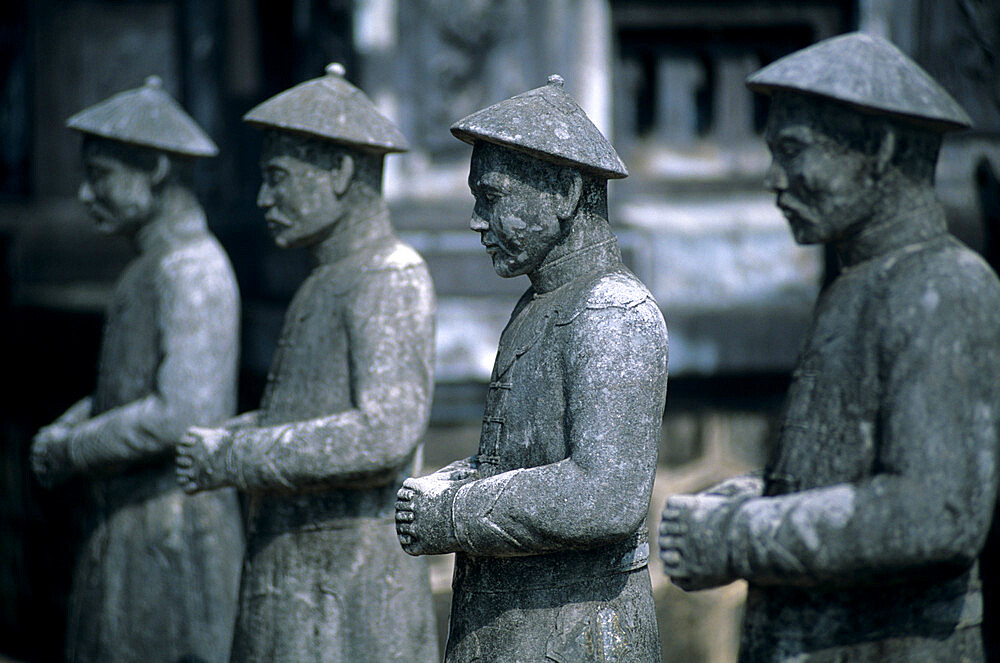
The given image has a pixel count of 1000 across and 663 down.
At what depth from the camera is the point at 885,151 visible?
96.0 inches

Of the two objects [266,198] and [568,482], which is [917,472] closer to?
[568,482]

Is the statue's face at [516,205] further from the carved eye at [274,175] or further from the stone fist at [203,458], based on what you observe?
the stone fist at [203,458]

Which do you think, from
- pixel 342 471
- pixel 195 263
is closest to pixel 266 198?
pixel 195 263

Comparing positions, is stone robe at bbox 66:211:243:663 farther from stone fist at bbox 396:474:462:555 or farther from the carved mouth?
stone fist at bbox 396:474:462:555

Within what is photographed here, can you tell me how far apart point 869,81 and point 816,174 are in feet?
0.66

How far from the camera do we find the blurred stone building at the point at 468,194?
5.21 meters

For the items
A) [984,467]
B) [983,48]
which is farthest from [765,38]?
[984,467]

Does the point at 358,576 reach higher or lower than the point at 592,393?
lower

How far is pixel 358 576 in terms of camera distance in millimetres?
3252

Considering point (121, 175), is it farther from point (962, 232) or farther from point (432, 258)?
point (962, 232)

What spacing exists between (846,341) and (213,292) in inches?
84.2

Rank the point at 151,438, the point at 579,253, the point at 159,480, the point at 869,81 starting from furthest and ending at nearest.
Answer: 1. the point at 159,480
2. the point at 151,438
3. the point at 579,253
4. the point at 869,81

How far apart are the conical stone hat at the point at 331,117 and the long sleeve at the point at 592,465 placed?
106cm

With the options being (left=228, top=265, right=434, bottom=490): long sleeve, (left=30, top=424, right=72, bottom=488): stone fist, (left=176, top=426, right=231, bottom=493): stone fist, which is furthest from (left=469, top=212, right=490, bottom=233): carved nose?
(left=30, top=424, right=72, bottom=488): stone fist
